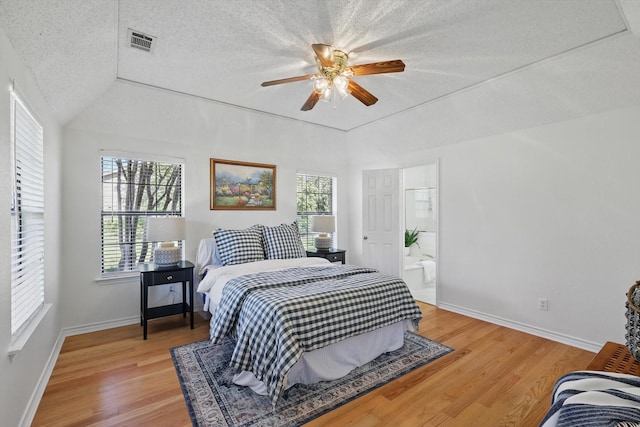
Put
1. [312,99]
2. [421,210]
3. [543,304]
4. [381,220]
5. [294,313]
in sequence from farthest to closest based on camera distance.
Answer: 1. [421,210]
2. [381,220]
3. [543,304]
4. [312,99]
5. [294,313]

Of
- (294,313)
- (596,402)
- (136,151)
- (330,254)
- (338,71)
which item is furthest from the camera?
(330,254)

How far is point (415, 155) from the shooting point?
14.1ft

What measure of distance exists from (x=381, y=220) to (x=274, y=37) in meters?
3.19

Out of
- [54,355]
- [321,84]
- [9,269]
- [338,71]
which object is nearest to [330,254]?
[321,84]

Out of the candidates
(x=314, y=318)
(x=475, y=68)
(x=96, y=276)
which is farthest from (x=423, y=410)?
(x=96, y=276)

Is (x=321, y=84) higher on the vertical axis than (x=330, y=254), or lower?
higher

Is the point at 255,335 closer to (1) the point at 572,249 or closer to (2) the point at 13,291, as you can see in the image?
(2) the point at 13,291

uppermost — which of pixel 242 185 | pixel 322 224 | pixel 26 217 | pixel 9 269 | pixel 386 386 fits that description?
pixel 242 185

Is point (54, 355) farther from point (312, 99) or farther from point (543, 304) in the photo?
point (543, 304)

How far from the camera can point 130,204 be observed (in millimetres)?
3469

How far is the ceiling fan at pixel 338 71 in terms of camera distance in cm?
212

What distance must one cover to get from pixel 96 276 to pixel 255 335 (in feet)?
7.38

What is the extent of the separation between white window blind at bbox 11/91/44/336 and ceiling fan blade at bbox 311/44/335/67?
176 cm

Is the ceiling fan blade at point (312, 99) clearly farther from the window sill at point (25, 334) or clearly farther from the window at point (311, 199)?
the window sill at point (25, 334)
